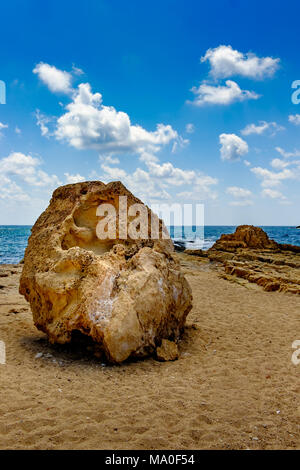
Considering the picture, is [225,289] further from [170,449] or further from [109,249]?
[170,449]

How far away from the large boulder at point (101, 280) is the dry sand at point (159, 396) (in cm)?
51

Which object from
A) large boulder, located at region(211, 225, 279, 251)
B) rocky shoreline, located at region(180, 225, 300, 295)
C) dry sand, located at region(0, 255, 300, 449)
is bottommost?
dry sand, located at region(0, 255, 300, 449)

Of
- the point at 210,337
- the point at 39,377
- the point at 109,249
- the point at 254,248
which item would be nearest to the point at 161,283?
the point at 109,249

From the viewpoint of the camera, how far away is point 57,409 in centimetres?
373

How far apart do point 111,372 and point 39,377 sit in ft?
3.50

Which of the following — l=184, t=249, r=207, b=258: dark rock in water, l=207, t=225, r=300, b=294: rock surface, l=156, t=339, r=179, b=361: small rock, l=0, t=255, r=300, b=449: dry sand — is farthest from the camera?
l=184, t=249, r=207, b=258: dark rock in water

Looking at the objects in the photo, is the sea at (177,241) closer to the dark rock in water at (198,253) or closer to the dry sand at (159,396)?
the dark rock in water at (198,253)

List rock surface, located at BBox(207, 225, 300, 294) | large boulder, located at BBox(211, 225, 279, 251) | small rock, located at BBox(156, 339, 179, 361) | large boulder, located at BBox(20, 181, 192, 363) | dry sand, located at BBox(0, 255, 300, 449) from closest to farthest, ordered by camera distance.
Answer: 1. dry sand, located at BBox(0, 255, 300, 449)
2. large boulder, located at BBox(20, 181, 192, 363)
3. small rock, located at BBox(156, 339, 179, 361)
4. rock surface, located at BBox(207, 225, 300, 294)
5. large boulder, located at BBox(211, 225, 279, 251)

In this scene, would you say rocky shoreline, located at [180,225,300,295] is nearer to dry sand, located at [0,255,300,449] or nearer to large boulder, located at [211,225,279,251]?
large boulder, located at [211,225,279,251]

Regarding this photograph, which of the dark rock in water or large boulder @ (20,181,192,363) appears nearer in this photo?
large boulder @ (20,181,192,363)

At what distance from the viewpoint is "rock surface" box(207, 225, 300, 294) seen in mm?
13391

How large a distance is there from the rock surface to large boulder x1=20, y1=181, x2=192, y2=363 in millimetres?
7911

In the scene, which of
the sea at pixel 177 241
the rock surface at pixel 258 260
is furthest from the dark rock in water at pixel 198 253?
the sea at pixel 177 241

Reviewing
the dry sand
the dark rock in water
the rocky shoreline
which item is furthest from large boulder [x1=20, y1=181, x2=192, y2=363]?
the dark rock in water
